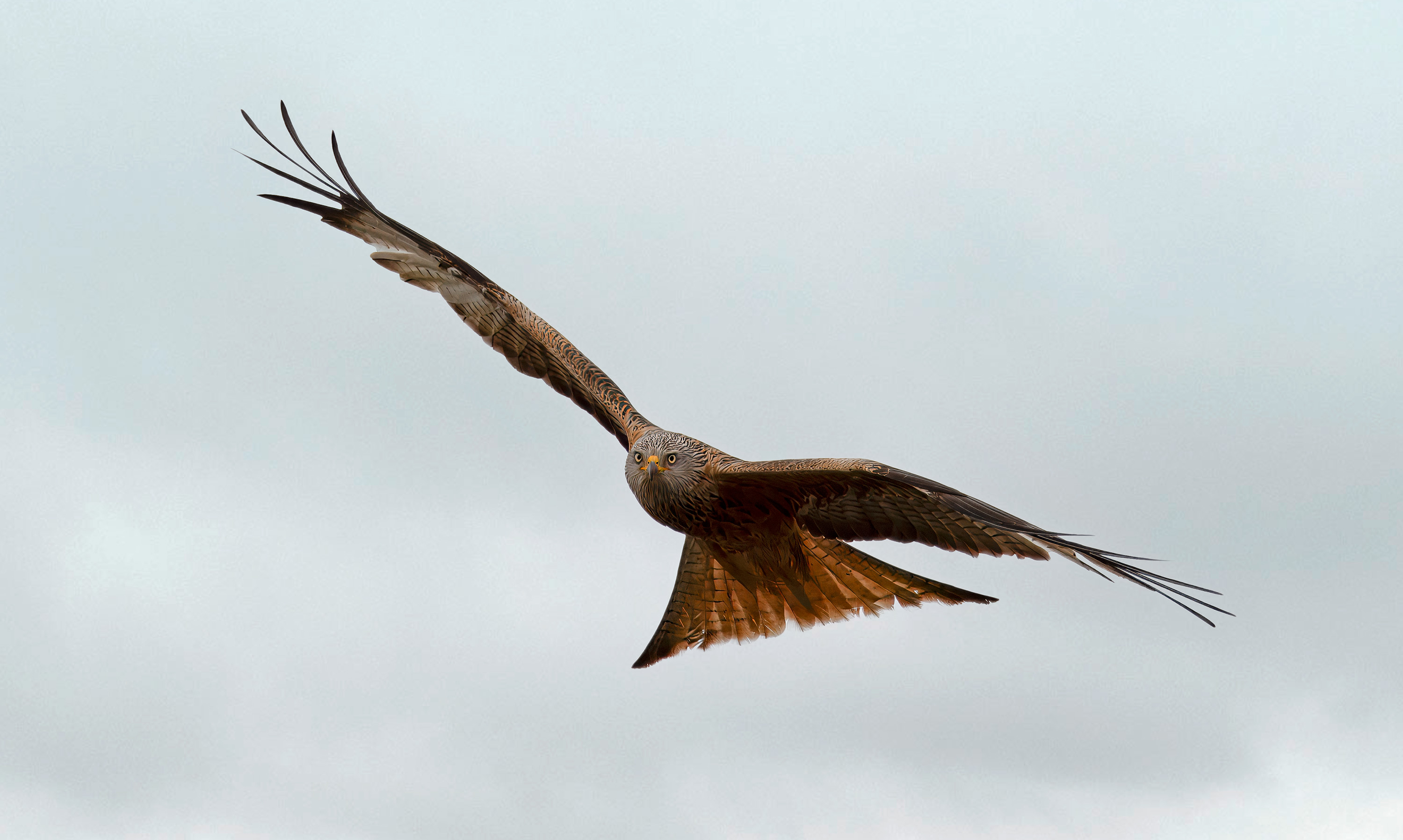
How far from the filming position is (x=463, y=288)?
481 inches

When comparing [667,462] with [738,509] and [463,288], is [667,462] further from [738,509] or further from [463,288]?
[463,288]

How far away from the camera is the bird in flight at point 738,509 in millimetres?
8680

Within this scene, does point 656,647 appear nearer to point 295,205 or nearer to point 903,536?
point 903,536

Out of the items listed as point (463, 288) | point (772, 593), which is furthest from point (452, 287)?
point (772, 593)

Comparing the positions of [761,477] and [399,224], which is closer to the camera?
[761,477]

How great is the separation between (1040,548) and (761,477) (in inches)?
80.6

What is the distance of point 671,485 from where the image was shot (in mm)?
9562

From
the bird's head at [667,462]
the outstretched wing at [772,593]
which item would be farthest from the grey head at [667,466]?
the outstretched wing at [772,593]

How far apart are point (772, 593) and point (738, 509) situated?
1.29 m

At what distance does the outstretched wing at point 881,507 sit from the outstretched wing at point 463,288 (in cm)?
230

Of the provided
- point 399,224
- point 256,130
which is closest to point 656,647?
point 399,224

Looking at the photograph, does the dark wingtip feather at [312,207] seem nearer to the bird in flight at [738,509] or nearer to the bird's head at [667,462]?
the bird in flight at [738,509]

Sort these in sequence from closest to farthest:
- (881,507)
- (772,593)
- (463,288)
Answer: (881,507)
(772,593)
(463,288)

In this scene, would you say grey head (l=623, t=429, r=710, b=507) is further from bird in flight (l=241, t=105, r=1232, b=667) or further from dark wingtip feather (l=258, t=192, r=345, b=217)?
dark wingtip feather (l=258, t=192, r=345, b=217)
